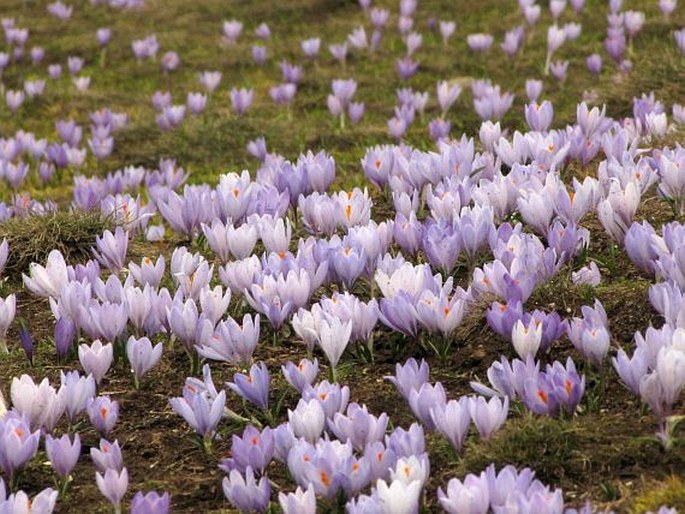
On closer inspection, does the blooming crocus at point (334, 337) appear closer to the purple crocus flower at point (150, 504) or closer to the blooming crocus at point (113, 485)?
the blooming crocus at point (113, 485)

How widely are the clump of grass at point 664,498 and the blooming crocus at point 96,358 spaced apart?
2.04 meters

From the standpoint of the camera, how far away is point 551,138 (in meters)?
6.52

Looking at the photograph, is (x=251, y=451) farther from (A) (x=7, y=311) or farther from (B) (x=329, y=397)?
(A) (x=7, y=311)

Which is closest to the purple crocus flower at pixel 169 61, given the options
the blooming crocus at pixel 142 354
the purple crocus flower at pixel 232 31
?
the purple crocus flower at pixel 232 31

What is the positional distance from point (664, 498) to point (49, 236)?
3789 millimetres

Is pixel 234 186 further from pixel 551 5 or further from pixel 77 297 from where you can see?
pixel 551 5


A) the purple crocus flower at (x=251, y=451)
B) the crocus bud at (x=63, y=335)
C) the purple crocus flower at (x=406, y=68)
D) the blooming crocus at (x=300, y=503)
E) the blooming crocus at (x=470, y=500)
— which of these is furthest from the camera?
the purple crocus flower at (x=406, y=68)

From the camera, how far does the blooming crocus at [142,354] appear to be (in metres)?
4.61

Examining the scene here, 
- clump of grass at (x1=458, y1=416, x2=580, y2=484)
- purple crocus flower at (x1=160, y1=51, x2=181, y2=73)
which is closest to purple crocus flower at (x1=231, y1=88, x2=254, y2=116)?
purple crocus flower at (x1=160, y1=51, x2=181, y2=73)

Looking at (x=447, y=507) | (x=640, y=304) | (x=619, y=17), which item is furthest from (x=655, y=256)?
(x=619, y=17)

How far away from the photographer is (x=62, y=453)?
3916 millimetres

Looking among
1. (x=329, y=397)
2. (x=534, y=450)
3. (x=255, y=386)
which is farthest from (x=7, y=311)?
(x=534, y=450)

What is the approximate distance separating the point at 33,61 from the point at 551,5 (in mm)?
5589

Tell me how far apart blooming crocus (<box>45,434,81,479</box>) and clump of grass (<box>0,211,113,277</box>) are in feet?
7.81
